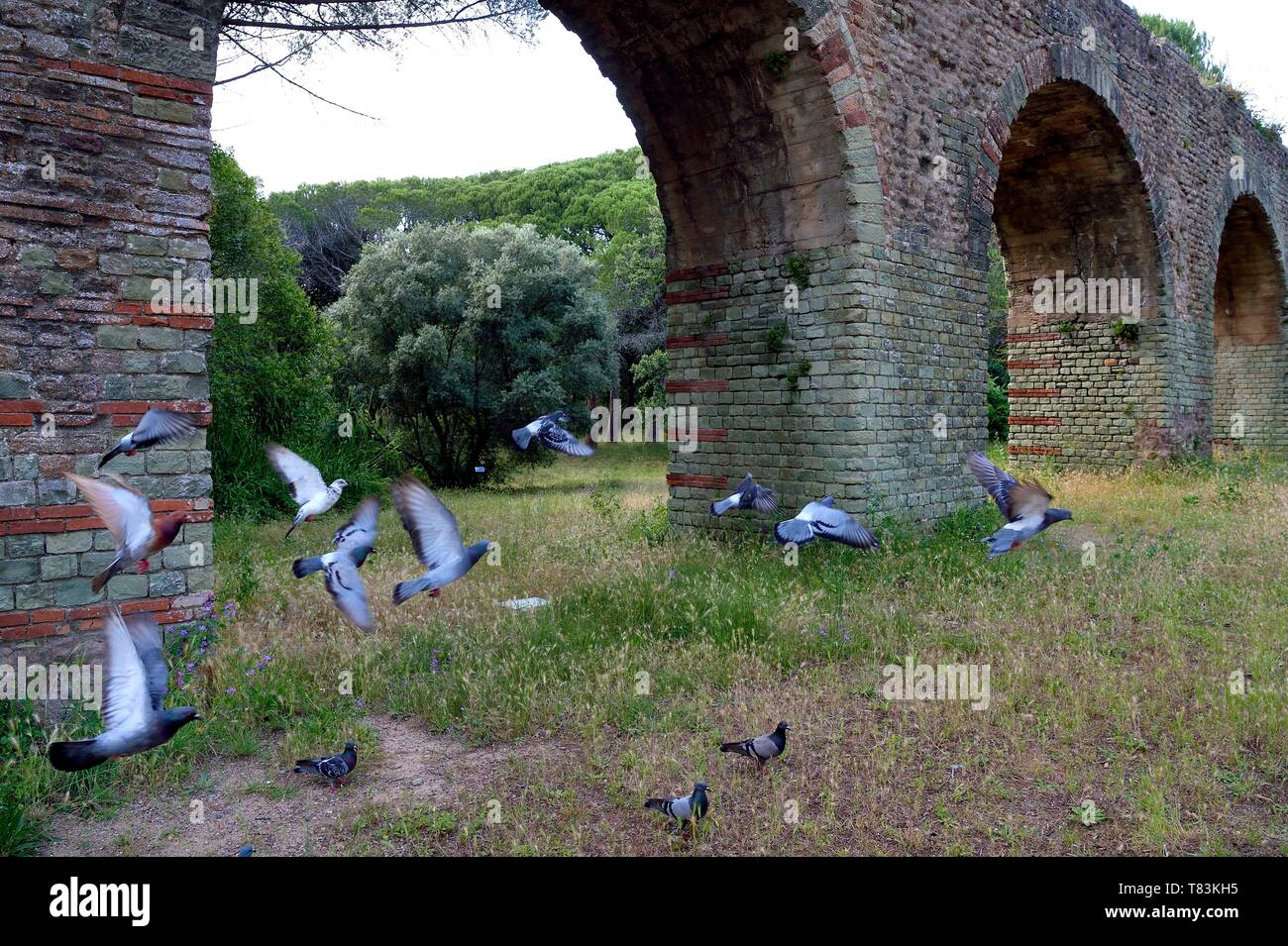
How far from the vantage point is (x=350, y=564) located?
9.63ft

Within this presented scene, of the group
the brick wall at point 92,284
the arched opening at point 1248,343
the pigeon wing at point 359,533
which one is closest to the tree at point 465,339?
the brick wall at point 92,284

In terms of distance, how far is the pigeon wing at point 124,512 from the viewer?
361cm

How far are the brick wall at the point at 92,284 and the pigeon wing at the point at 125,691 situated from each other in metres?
1.96

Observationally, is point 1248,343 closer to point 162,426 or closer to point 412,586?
point 412,586

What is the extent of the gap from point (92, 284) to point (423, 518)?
283 cm

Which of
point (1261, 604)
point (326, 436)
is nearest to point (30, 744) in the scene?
point (1261, 604)

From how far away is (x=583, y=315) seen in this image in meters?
16.9

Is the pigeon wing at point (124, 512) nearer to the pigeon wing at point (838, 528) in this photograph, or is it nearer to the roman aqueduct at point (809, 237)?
the roman aqueduct at point (809, 237)

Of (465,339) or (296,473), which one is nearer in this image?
(296,473)

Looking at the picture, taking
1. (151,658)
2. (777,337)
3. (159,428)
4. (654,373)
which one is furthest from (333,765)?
(654,373)

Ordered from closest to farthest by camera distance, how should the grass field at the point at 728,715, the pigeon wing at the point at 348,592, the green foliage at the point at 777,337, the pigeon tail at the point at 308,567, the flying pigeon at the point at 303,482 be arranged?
the pigeon wing at the point at 348,592
the pigeon tail at the point at 308,567
the flying pigeon at the point at 303,482
the grass field at the point at 728,715
the green foliage at the point at 777,337

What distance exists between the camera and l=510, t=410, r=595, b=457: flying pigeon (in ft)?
13.8

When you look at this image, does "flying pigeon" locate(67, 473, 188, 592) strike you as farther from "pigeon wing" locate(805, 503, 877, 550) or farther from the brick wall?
"pigeon wing" locate(805, 503, 877, 550)

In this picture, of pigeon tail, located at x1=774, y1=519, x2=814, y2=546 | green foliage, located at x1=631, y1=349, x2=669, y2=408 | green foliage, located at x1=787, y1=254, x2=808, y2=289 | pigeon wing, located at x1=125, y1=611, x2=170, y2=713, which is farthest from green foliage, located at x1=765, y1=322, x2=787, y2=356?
green foliage, located at x1=631, y1=349, x2=669, y2=408
